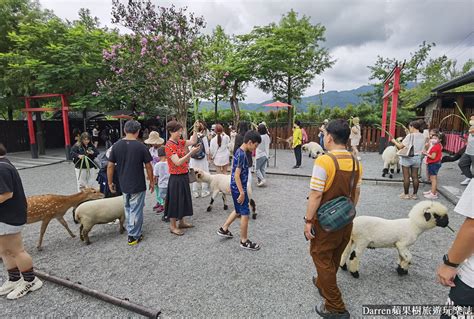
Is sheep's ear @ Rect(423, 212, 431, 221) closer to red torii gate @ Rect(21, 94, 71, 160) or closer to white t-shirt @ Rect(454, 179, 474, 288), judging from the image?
white t-shirt @ Rect(454, 179, 474, 288)

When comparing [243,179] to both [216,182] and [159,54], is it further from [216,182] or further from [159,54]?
[159,54]

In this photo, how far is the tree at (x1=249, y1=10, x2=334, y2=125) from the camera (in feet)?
54.9

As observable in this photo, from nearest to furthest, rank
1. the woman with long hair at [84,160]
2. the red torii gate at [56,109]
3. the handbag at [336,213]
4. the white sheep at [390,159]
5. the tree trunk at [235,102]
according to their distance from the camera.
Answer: the handbag at [336,213] → the woman with long hair at [84,160] → the white sheep at [390,159] → the red torii gate at [56,109] → the tree trunk at [235,102]

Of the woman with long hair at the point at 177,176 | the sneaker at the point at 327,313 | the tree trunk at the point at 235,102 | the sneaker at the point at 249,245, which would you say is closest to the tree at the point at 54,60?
the tree trunk at the point at 235,102

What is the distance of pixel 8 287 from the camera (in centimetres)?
299

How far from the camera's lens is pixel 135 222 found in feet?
13.6

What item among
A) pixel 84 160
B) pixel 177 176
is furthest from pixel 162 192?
pixel 84 160

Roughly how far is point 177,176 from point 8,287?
251 centimetres

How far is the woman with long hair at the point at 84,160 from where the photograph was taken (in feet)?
17.0

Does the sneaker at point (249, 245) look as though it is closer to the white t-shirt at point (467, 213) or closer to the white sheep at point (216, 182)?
the white sheep at point (216, 182)

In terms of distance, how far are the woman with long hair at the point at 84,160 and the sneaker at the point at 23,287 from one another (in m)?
2.54

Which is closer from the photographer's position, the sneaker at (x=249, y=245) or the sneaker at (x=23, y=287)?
the sneaker at (x=23, y=287)

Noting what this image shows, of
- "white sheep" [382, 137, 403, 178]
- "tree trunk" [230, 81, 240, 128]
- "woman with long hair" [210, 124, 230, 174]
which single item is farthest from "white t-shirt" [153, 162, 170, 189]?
"tree trunk" [230, 81, 240, 128]

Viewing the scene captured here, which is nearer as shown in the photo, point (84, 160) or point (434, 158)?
point (84, 160)
